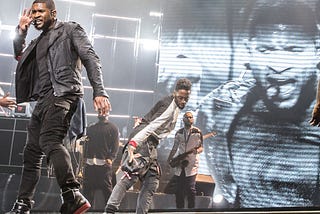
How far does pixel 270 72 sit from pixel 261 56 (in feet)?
0.97

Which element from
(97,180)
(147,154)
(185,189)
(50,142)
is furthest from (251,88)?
(50,142)

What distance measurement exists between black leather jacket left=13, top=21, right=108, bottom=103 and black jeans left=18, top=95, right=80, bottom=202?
83 millimetres

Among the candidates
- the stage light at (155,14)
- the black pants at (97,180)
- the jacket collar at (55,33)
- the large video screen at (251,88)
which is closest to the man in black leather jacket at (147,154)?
the jacket collar at (55,33)

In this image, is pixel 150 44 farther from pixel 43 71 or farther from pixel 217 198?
pixel 43 71

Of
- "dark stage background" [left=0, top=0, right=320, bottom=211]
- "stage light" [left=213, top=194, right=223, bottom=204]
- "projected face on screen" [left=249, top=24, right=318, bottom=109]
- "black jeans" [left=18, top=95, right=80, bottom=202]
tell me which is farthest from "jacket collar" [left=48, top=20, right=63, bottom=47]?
"projected face on screen" [left=249, top=24, right=318, bottom=109]

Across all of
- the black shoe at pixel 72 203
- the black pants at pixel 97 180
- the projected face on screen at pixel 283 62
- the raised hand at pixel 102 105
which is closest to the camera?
the black shoe at pixel 72 203

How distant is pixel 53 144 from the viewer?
2.21 m

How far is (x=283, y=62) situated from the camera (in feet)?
21.3

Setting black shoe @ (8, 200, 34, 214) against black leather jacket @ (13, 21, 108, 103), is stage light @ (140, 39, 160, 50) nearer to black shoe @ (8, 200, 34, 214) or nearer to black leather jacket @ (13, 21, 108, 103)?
black leather jacket @ (13, 21, 108, 103)

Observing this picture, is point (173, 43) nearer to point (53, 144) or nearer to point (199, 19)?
point (199, 19)

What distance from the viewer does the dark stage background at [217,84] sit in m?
6.16

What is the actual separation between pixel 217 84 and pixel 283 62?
107 centimetres

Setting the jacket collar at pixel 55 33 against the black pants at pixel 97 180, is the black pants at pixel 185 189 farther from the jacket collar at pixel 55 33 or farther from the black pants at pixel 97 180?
the jacket collar at pixel 55 33

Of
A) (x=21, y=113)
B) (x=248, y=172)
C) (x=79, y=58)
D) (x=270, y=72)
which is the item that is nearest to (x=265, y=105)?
(x=270, y=72)
